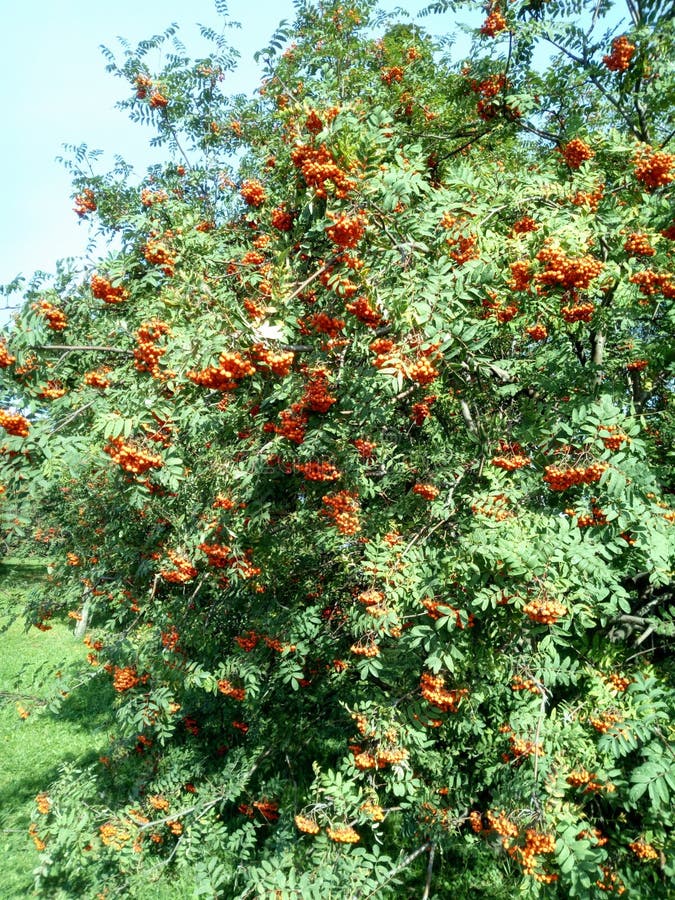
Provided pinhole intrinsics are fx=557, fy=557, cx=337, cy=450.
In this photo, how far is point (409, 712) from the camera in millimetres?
3785

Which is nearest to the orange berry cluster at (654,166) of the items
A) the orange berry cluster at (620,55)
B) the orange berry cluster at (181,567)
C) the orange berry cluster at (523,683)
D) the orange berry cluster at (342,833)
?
the orange berry cluster at (620,55)

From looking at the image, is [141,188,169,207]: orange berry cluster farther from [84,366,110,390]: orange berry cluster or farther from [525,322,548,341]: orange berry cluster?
[525,322,548,341]: orange berry cluster

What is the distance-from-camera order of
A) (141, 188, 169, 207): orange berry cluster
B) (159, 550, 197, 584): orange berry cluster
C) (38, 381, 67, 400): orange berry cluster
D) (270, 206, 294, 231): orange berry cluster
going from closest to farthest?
(270, 206, 294, 231): orange berry cluster, (38, 381, 67, 400): orange berry cluster, (159, 550, 197, 584): orange berry cluster, (141, 188, 169, 207): orange berry cluster

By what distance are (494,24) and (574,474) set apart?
152 inches

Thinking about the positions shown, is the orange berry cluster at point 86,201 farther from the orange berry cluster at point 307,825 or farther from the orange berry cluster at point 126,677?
the orange berry cluster at point 307,825

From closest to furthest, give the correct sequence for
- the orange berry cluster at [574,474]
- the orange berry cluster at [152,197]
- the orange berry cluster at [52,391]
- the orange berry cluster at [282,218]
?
the orange berry cluster at [574,474]
the orange berry cluster at [282,218]
the orange berry cluster at [52,391]
the orange berry cluster at [152,197]

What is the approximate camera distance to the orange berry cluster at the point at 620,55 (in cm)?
405

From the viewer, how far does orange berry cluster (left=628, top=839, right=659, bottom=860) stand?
3.44 m

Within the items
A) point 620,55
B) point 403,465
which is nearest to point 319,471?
point 403,465

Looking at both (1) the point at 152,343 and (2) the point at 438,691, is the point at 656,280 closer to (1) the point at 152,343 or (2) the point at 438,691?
(2) the point at 438,691

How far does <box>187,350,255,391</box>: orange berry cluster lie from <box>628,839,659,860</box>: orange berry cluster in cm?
374

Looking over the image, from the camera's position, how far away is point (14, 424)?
11.2 feet

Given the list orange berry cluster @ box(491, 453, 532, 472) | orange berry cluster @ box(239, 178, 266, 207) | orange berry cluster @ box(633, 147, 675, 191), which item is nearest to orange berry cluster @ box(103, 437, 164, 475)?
orange berry cluster @ box(491, 453, 532, 472)

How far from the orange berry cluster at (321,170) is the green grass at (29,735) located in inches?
202
